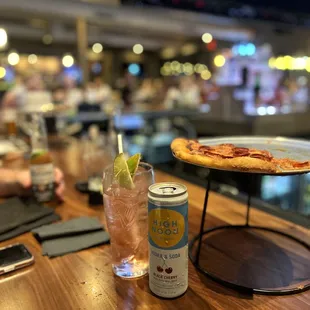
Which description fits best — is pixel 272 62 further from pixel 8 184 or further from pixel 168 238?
pixel 168 238

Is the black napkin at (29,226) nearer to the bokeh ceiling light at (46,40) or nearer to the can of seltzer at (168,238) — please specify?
the can of seltzer at (168,238)

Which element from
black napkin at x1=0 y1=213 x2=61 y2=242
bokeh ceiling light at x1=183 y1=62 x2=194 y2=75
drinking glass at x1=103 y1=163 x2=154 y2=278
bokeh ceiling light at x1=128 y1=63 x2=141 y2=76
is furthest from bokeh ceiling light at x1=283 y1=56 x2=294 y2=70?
drinking glass at x1=103 y1=163 x2=154 y2=278

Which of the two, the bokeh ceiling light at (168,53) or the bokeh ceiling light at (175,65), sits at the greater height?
the bokeh ceiling light at (168,53)

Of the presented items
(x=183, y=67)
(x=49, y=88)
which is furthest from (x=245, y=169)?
(x=183, y=67)

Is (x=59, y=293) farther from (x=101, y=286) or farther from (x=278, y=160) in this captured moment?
(x=278, y=160)

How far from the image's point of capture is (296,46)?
35.9ft

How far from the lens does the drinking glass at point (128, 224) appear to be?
0.76 m

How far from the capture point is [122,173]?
0.75 metres

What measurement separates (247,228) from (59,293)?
583mm

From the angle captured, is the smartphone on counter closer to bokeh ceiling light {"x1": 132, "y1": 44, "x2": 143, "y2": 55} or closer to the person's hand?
the person's hand

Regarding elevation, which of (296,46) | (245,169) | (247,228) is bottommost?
(247,228)

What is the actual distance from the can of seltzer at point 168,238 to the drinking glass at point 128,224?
100 mm

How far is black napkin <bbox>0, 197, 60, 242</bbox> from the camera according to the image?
0.99 metres

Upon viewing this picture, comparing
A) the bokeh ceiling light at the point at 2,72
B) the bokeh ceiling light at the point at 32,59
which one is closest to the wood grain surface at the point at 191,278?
the bokeh ceiling light at the point at 2,72
